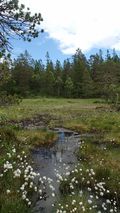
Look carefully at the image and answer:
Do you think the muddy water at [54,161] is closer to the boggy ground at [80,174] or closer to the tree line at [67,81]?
the boggy ground at [80,174]

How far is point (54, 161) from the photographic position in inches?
712

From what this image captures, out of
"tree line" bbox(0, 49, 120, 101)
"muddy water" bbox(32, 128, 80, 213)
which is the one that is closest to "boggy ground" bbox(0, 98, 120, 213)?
"muddy water" bbox(32, 128, 80, 213)

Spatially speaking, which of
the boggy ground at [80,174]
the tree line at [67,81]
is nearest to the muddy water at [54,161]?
the boggy ground at [80,174]

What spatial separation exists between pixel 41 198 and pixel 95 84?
86310mm

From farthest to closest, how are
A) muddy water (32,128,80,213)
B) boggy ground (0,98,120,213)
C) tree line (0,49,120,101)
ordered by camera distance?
1. tree line (0,49,120,101)
2. muddy water (32,128,80,213)
3. boggy ground (0,98,120,213)

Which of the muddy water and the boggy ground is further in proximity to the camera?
the muddy water

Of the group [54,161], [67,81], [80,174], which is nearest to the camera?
[80,174]

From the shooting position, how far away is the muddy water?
12.6m

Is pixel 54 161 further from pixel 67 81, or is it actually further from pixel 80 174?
pixel 67 81

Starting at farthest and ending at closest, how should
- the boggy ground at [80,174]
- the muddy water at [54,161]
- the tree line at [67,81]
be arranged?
the tree line at [67,81], the muddy water at [54,161], the boggy ground at [80,174]

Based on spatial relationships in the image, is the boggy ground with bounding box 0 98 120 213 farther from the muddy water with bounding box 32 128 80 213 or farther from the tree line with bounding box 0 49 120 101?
the tree line with bounding box 0 49 120 101

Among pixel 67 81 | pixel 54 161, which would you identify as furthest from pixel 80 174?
pixel 67 81

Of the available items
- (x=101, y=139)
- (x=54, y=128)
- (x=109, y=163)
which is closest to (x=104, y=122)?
(x=54, y=128)

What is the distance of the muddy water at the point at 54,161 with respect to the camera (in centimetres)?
1264
